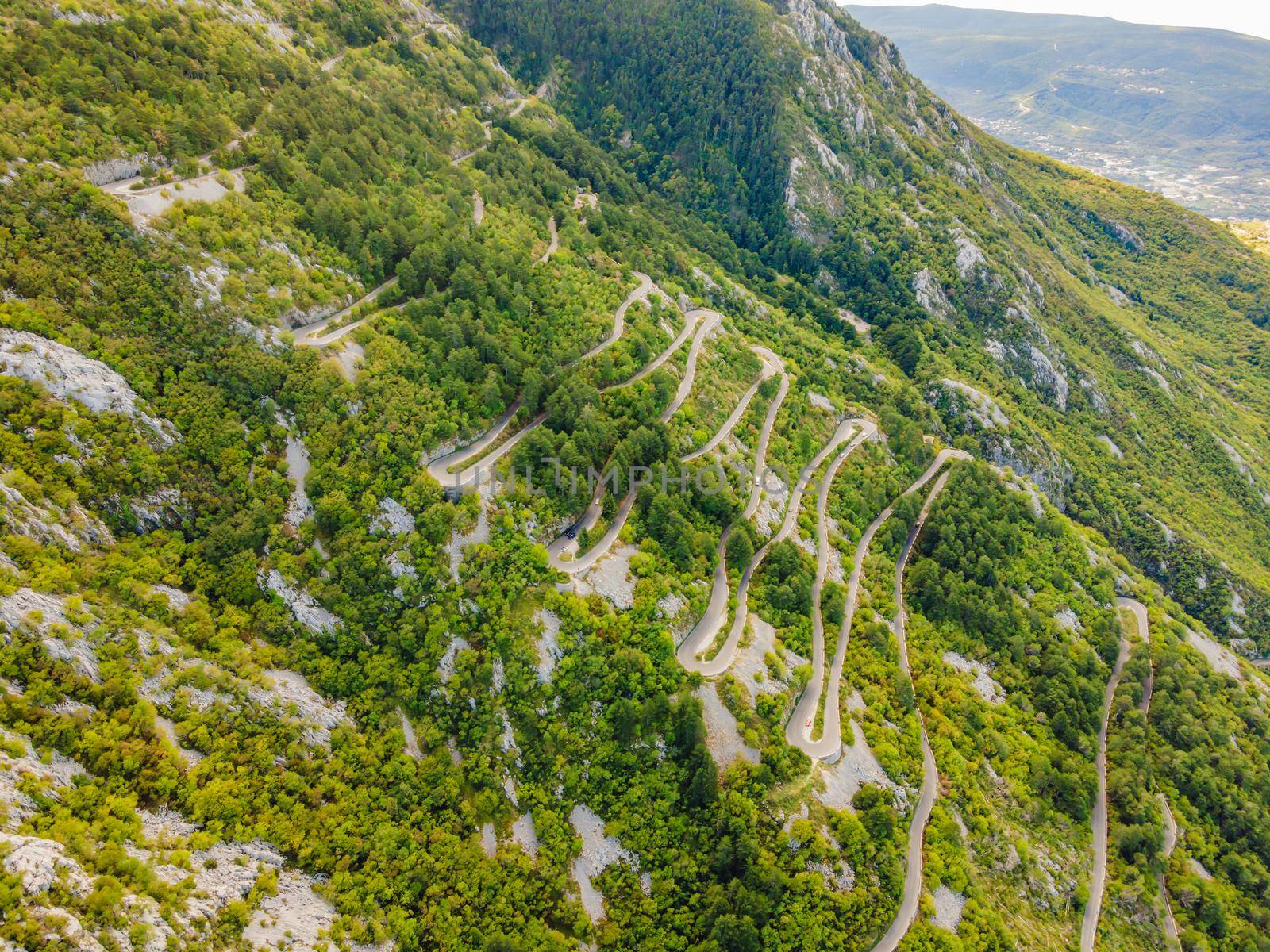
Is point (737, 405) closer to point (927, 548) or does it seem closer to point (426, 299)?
point (927, 548)

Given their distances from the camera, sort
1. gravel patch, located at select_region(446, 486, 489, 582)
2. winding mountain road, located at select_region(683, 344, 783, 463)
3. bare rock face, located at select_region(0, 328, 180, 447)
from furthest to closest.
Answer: winding mountain road, located at select_region(683, 344, 783, 463) → gravel patch, located at select_region(446, 486, 489, 582) → bare rock face, located at select_region(0, 328, 180, 447)

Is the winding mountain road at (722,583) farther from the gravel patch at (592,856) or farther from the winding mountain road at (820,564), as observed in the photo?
the gravel patch at (592,856)

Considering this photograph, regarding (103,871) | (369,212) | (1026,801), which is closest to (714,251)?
(369,212)

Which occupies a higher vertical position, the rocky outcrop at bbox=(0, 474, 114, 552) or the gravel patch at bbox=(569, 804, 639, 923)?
the rocky outcrop at bbox=(0, 474, 114, 552)

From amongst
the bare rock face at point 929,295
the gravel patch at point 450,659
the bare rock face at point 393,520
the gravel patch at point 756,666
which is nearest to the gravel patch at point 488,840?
the gravel patch at point 450,659

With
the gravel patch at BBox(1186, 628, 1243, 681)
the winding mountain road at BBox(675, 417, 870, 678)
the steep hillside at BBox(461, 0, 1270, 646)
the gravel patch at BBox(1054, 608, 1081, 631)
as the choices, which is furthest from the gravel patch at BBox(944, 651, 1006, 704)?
the steep hillside at BBox(461, 0, 1270, 646)

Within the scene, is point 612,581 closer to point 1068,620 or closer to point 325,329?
point 325,329

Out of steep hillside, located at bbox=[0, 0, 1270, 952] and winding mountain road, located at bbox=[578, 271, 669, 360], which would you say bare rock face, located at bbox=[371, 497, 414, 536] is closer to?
steep hillside, located at bbox=[0, 0, 1270, 952]
